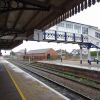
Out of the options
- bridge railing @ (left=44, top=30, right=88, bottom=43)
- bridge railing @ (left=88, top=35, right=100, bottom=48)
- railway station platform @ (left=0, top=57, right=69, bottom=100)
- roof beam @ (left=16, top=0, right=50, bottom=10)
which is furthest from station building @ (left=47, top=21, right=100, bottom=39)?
roof beam @ (left=16, top=0, right=50, bottom=10)

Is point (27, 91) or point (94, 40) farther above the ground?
point (94, 40)

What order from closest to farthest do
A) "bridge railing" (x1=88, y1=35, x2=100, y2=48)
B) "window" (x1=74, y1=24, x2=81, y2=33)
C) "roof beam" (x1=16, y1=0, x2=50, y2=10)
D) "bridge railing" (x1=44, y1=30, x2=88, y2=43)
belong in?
"roof beam" (x1=16, y1=0, x2=50, y2=10) → "bridge railing" (x1=44, y1=30, x2=88, y2=43) → "bridge railing" (x1=88, y1=35, x2=100, y2=48) → "window" (x1=74, y1=24, x2=81, y2=33)

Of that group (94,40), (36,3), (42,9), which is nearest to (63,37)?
(94,40)

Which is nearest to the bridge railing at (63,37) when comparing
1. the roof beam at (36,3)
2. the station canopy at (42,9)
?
the station canopy at (42,9)

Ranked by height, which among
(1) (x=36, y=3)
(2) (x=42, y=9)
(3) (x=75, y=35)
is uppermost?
(3) (x=75, y=35)

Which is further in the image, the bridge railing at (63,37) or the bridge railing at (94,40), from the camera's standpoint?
the bridge railing at (94,40)

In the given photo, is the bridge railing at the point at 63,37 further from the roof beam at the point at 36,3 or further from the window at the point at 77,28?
the roof beam at the point at 36,3

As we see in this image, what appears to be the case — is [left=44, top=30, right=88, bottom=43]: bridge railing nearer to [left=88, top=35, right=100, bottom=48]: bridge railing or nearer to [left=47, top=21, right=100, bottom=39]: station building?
[left=88, top=35, right=100, bottom=48]: bridge railing

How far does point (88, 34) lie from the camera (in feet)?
181


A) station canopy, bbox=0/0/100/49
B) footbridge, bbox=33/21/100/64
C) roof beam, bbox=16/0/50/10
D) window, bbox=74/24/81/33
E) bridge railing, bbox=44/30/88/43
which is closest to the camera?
roof beam, bbox=16/0/50/10

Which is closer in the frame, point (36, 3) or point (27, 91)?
point (36, 3)

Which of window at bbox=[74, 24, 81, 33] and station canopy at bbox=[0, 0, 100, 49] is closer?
station canopy at bbox=[0, 0, 100, 49]

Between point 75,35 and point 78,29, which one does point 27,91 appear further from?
point 78,29

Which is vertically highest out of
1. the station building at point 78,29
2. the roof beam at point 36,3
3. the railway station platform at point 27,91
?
the station building at point 78,29
